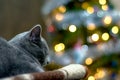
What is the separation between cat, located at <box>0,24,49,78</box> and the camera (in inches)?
47.6

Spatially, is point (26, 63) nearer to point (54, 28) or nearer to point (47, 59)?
point (47, 59)

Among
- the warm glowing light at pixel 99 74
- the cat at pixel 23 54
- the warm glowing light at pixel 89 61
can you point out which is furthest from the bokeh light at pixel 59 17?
the cat at pixel 23 54

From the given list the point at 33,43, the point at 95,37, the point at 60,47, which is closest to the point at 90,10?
the point at 95,37

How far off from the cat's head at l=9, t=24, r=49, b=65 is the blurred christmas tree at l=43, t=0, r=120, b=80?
2764 mm

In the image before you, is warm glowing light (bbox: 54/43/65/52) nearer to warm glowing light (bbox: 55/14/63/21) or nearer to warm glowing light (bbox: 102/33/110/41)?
warm glowing light (bbox: 55/14/63/21)

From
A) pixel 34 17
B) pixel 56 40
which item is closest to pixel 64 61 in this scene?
pixel 56 40

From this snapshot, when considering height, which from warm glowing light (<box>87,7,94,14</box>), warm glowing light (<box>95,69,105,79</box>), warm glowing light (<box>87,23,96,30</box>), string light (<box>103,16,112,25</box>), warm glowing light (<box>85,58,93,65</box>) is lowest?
warm glowing light (<box>95,69,105,79</box>)

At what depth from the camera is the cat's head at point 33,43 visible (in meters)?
1.37

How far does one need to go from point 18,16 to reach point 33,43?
4151 mm

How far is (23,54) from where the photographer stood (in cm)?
131

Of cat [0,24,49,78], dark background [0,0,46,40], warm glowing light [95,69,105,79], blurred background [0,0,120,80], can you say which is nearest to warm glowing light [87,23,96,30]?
blurred background [0,0,120,80]

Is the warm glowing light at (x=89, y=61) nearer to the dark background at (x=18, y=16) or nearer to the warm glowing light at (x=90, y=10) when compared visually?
the warm glowing light at (x=90, y=10)

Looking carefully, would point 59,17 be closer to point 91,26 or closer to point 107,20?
point 91,26

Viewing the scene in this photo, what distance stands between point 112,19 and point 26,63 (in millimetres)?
3089
